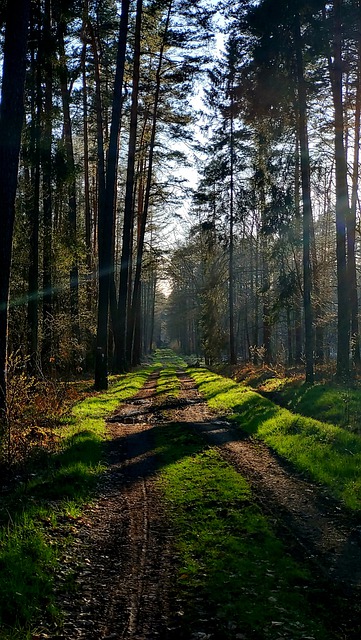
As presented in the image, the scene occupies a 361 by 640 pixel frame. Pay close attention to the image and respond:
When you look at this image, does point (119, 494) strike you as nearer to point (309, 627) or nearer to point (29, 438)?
point (29, 438)

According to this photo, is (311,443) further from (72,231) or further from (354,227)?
(72,231)

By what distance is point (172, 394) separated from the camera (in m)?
19.1

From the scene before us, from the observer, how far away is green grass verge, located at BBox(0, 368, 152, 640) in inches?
162

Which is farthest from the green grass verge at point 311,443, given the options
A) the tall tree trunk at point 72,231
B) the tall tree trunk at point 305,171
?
the tall tree trunk at point 72,231

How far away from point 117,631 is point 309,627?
5.08 ft

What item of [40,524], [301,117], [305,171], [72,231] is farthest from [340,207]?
[40,524]

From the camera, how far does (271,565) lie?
5.08 m

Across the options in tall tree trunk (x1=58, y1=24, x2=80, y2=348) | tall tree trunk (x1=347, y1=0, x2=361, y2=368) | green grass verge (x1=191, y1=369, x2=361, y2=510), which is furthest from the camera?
tall tree trunk (x1=347, y1=0, x2=361, y2=368)

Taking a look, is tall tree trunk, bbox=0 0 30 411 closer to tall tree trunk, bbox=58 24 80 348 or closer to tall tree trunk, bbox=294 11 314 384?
tall tree trunk, bbox=294 11 314 384

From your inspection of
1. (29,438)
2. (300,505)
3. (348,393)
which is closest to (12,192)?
(29,438)

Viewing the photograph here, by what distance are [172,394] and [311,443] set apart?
9.86 meters

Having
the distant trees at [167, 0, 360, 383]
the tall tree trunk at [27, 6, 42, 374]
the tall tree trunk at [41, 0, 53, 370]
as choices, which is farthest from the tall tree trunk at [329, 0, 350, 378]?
the tall tree trunk at [27, 6, 42, 374]

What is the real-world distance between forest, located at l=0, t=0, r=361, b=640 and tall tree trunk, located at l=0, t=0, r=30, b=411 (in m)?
0.03

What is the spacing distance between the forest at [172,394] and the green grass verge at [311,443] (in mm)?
51
